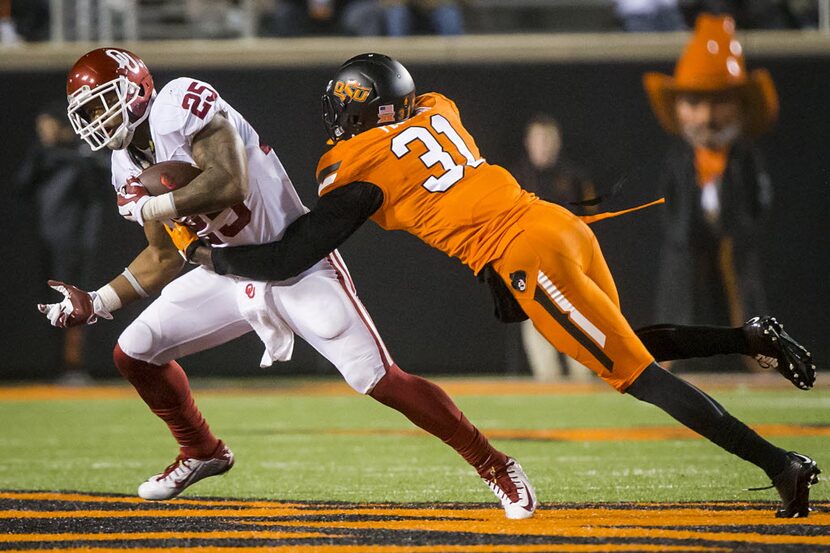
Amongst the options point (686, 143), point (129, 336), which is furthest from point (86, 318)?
point (686, 143)

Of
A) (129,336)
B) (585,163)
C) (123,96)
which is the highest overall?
(123,96)

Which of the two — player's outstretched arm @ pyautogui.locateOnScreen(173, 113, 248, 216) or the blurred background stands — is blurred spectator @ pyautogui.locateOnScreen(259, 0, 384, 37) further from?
player's outstretched arm @ pyautogui.locateOnScreen(173, 113, 248, 216)

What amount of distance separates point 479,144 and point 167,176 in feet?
22.1

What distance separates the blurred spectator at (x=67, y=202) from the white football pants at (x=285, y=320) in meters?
6.21

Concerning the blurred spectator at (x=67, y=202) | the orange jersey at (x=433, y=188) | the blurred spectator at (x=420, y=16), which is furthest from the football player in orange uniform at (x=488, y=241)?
the blurred spectator at (x=420, y=16)

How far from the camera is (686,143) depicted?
34.1 feet

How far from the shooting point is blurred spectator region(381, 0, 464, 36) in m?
10.9

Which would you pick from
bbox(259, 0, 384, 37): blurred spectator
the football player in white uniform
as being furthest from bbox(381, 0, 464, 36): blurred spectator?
the football player in white uniform

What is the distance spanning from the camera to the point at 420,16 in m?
11.0

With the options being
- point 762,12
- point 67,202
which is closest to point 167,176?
point 67,202

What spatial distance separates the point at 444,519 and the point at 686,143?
6.92m

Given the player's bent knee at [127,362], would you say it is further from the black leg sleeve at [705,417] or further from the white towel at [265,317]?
the black leg sleeve at [705,417]

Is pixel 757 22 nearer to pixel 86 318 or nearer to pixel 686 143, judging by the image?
pixel 686 143

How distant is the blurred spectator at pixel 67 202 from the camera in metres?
10.4
